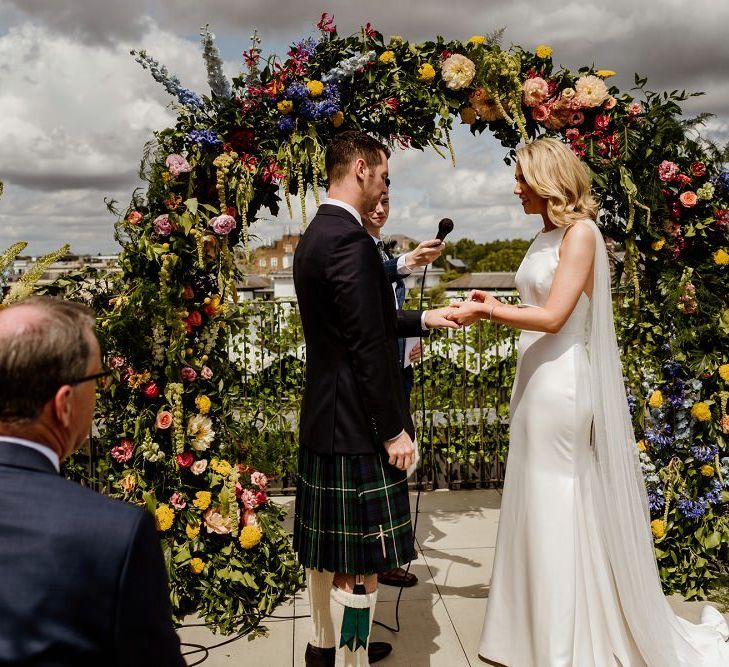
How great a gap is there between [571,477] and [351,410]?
108cm

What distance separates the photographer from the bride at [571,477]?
9.23ft

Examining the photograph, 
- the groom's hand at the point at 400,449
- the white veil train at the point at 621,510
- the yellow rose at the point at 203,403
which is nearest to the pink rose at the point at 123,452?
the yellow rose at the point at 203,403

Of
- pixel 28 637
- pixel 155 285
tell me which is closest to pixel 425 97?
pixel 155 285

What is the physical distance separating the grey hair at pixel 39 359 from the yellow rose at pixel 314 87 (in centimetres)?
254

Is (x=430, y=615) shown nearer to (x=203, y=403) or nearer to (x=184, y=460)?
(x=184, y=460)

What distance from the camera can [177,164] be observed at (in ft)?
11.1

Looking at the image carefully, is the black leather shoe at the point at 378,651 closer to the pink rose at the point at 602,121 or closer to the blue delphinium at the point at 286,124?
the blue delphinium at the point at 286,124

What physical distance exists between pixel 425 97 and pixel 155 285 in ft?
5.72

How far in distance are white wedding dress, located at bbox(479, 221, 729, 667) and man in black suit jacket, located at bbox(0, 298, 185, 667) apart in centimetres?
209

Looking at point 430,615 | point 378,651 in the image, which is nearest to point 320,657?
point 378,651

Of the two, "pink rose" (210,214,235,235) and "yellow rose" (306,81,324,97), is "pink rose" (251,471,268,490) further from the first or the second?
"yellow rose" (306,81,324,97)

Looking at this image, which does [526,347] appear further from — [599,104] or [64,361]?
[64,361]

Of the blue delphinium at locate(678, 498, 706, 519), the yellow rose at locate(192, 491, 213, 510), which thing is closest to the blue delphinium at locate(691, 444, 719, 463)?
the blue delphinium at locate(678, 498, 706, 519)

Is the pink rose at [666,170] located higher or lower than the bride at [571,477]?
higher
